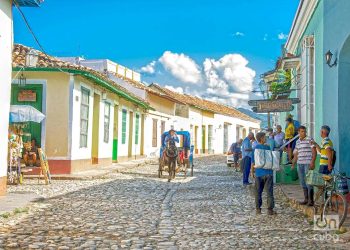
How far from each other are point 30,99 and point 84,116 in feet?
7.40

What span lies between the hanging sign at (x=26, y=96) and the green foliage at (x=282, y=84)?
762cm

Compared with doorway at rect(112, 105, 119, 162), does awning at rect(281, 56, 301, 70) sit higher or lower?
higher

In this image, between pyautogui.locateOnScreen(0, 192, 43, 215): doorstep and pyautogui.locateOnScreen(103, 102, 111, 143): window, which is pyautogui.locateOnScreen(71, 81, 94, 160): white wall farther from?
pyautogui.locateOnScreen(0, 192, 43, 215): doorstep

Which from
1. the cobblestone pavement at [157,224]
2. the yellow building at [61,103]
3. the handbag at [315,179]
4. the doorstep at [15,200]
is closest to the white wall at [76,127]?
the yellow building at [61,103]

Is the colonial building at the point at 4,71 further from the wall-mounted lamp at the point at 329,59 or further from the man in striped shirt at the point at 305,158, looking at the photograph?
the wall-mounted lamp at the point at 329,59

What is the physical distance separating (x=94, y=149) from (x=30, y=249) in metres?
14.4

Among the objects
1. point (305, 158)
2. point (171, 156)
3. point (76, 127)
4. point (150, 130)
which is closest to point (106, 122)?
point (76, 127)

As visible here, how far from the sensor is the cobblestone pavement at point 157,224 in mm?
6239

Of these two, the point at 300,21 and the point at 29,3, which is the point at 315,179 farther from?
the point at 29,3

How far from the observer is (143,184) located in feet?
47.3

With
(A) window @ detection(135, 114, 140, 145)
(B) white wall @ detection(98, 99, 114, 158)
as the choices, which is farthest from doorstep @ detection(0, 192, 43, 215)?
(A) window @ detection(135, 114, 140, 145)

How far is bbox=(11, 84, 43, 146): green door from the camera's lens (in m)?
16.3

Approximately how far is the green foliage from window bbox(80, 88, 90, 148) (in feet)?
21.0

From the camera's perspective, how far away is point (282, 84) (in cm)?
1644
